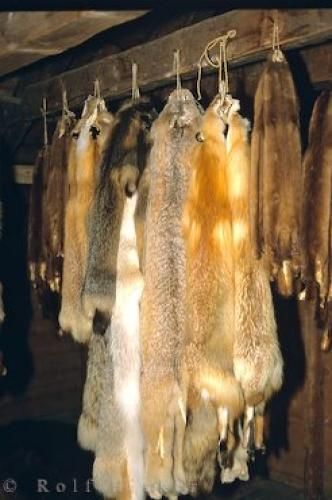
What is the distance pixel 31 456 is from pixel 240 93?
13.8ft

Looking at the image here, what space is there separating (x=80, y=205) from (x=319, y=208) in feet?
4.39

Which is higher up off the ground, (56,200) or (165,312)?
(56,200)

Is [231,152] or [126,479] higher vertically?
[231,152]

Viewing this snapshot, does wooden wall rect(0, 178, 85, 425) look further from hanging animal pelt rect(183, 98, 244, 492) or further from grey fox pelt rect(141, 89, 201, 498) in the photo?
hanging animal pelt rect(183, 98, 244, 492)

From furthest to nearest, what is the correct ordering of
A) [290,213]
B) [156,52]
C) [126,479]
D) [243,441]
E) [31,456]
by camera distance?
[31,456], [156,52], [126,479], [243,441], [290,213]

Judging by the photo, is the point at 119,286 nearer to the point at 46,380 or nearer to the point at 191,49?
the point at 191,49

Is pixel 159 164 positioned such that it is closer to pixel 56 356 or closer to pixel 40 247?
pixel 40 247

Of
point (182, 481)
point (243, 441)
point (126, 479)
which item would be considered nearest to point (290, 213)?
point (243, 441)

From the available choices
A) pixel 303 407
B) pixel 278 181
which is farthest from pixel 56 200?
pixel 303 407

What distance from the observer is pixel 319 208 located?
7.13 feet

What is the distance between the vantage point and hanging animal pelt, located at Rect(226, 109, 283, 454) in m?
2.22

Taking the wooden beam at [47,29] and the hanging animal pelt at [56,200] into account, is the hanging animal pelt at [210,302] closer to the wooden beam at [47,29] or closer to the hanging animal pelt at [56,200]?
the wooden beam at [47,29]

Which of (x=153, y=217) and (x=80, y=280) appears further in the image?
(x=80, y=280)

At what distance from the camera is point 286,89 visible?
227 cm
